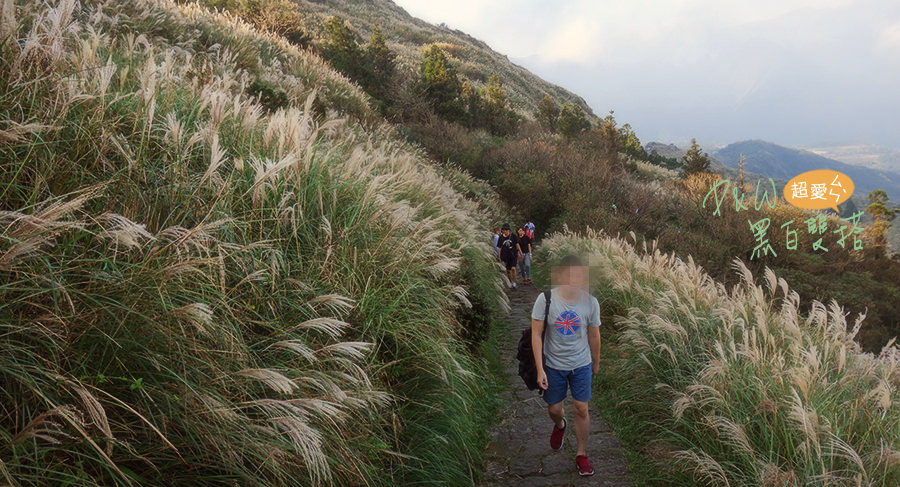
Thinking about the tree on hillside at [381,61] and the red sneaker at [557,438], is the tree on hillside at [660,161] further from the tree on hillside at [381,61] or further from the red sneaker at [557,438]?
the red sneaker at [557,438]

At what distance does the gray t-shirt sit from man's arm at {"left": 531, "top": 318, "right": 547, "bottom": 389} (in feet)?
0.23

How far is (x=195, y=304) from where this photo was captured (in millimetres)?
2027

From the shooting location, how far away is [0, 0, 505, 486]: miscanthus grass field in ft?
6.30

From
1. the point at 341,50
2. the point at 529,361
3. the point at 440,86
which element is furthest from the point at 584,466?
the point at 440,86

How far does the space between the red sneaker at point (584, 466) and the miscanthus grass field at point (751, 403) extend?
454 mm

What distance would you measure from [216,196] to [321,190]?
104 cm

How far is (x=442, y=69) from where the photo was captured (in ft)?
95.4

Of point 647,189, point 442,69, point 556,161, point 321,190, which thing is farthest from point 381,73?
point 321,190

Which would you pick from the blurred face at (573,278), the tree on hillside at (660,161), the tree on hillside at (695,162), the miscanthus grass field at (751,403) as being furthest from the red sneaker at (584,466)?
the tree on hillside at (660,161)

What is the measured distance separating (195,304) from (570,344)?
307cm

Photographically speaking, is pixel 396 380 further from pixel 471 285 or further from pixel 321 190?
pixel 471 285

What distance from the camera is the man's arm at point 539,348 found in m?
4.17

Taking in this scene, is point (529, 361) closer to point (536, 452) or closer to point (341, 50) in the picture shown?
point (536, 452)

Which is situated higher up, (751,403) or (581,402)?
(751,403)
